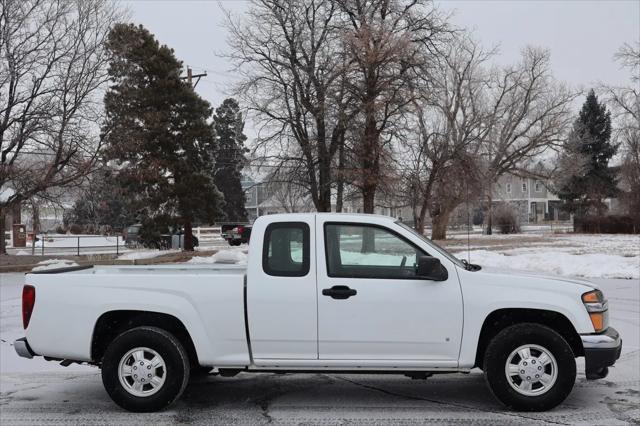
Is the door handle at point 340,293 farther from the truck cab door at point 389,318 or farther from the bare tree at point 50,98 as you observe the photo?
the bare tree at point 50,98

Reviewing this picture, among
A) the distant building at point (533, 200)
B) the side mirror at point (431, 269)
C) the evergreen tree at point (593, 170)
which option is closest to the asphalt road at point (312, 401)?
the side mirror at point (431, 269)

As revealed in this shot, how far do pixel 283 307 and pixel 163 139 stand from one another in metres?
24.5

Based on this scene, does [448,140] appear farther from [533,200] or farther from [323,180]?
[533,200]

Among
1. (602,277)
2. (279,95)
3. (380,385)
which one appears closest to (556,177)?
(279,95)

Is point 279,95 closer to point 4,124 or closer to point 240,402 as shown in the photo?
point 4,124

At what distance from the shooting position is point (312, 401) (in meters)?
5.95

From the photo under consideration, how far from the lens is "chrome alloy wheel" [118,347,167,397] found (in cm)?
553

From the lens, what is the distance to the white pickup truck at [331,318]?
541cm

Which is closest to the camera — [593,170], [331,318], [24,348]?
[331,318]

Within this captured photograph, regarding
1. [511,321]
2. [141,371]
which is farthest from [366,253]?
[141,371]

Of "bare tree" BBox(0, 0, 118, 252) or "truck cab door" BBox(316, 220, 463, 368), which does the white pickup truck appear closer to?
"truck cab door" BBox(316, 220, 463, 368)

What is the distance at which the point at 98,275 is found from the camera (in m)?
5.76

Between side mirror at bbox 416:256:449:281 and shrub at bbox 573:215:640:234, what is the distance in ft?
159

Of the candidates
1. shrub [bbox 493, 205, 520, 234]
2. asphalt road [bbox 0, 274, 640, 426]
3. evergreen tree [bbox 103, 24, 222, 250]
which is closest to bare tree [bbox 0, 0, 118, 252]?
evergreen tree [bbox 103, 24, 222, 250]
